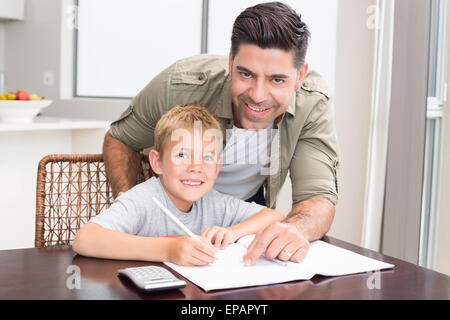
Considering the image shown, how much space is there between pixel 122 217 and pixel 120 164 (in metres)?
0.44

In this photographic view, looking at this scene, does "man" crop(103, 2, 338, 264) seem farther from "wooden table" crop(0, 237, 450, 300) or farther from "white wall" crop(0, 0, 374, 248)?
"white wall" crop(0, 0, 374, 248)

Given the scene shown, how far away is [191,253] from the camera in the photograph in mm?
1002

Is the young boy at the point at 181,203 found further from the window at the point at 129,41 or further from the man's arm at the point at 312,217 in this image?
the window at the point at 129,41

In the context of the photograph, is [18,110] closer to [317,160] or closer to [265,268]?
[317,160]

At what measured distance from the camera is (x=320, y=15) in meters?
2.93

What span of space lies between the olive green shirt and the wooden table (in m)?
0.50

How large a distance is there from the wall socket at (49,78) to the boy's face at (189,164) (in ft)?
9.93

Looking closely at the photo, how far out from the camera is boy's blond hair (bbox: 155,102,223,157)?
4.22ft

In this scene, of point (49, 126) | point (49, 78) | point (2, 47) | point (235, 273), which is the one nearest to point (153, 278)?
point (235, 273)

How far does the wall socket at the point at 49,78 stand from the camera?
407 cm

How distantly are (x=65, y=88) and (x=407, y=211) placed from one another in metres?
2.64

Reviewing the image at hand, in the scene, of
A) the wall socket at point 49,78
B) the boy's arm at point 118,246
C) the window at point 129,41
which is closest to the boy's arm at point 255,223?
the boy's arm at point 118,246

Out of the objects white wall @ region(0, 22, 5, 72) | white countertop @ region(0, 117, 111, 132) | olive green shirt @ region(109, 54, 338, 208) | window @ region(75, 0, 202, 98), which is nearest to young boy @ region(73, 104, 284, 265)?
olive green shirt @ region(109, 54, 338, 208)
